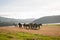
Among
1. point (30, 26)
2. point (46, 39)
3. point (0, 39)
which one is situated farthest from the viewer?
point (30, 26)

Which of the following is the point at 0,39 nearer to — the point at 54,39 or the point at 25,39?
the point at 25,39

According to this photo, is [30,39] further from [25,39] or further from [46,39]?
[46,39]

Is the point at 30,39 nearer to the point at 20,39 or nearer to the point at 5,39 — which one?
the point at 20,39

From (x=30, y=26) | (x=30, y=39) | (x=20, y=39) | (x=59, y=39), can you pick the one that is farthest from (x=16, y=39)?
(x=30, y=26)

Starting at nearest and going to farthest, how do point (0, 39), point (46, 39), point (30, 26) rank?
point (0, 39) → point (46, 39) → point (30, 26)

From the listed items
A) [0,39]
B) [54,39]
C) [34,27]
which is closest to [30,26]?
[34,27]

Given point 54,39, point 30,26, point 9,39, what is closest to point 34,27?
point 30,26

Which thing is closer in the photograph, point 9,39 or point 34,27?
point 9,39

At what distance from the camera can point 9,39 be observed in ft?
91.4

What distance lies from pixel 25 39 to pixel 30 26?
2499 centimetres

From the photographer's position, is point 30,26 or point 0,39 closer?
point 0,39

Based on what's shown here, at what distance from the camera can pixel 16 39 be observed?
28.2 m

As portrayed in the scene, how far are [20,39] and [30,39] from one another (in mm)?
1824

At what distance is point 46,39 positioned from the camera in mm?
30312
